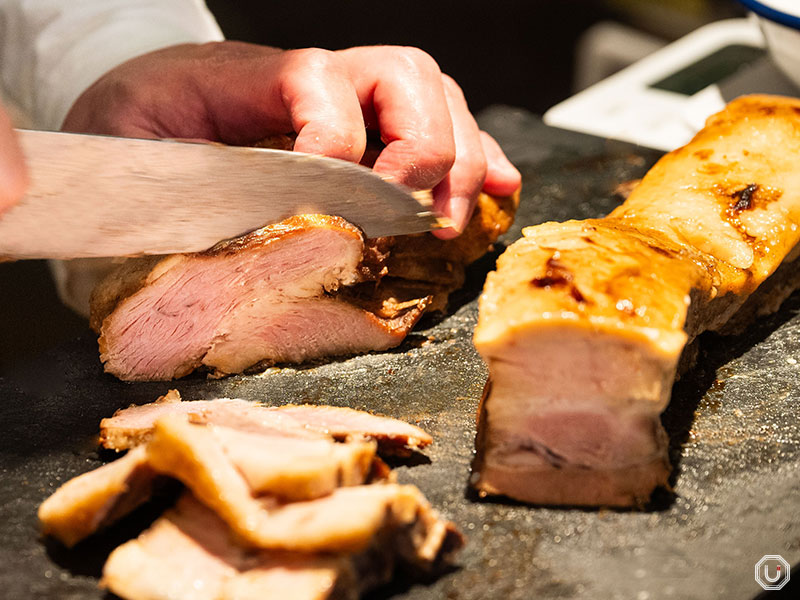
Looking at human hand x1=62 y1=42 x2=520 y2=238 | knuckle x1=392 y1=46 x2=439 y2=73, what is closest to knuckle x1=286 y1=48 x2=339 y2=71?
human hand x1=62 y1=42 x2=520 y2=238

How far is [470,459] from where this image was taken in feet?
8.18

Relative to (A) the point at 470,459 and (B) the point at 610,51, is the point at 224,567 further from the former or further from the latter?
(B) the point at 610,51

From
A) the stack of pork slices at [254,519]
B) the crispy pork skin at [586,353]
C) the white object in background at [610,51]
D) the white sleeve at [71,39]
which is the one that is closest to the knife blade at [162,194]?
the crispy pork skin at [586,353]

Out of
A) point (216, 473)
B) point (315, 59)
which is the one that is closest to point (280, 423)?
point (216, 473)

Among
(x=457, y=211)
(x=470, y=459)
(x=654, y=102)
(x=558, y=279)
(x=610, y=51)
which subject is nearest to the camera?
(x=558, y=279)

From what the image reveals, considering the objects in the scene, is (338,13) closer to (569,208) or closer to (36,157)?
(569,208)

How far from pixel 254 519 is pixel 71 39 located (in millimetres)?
3007

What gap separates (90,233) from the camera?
266cm

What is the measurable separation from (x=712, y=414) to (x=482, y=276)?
1107 mm

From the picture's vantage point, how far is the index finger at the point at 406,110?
9.61 feet

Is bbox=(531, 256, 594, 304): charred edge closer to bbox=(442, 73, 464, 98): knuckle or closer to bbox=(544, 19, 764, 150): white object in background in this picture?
bbox=(442, 73, 464, 98): knuckle

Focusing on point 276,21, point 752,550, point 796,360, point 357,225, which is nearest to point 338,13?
point 276,21

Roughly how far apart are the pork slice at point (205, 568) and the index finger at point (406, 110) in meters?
1.32

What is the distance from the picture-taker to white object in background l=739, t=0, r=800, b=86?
4.05 meters
